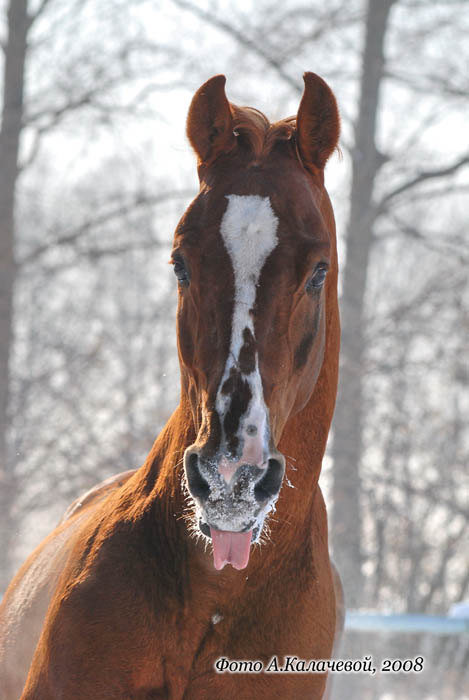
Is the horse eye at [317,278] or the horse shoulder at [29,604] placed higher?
the horse eye at [317,278]

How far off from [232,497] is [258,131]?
114 cm

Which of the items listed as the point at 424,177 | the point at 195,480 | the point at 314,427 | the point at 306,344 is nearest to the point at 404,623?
the point at 314,427

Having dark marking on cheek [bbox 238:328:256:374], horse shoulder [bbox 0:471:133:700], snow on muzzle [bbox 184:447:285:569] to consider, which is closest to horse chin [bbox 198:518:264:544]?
snow on muzzle [bbox 184:447:285:569]

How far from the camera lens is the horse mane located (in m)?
2.65

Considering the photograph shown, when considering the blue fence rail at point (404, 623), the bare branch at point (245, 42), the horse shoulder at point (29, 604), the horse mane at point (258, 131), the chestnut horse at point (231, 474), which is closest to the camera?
the chestnut horse at point (231, 474)

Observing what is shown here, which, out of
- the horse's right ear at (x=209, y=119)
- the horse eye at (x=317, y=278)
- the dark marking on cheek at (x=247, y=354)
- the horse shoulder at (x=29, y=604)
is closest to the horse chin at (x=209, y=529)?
the dark marking on cheek at (x=247, y=354)

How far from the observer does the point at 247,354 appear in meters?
2.27

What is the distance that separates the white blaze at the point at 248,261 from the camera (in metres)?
2.19

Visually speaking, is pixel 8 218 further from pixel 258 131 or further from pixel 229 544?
pixel 229 544

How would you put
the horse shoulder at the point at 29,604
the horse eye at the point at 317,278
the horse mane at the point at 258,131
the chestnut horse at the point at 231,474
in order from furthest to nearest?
1. the horse shoulder at the point at 29,604
2. the horse mane at the point at 258,131
3. the horse eye at the point at 317,278
4. the chestnut horse at the point at 231,474

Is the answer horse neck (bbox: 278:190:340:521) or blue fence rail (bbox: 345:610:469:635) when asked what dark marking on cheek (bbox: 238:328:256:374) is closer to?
horse neck (bbox: 278:190:340:521)

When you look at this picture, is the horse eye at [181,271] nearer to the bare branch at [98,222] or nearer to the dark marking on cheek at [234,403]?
the dark marking on cheek at [234,403]

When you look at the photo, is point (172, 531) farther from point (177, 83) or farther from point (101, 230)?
point (101, 230)

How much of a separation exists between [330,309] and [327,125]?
1.82 ft
